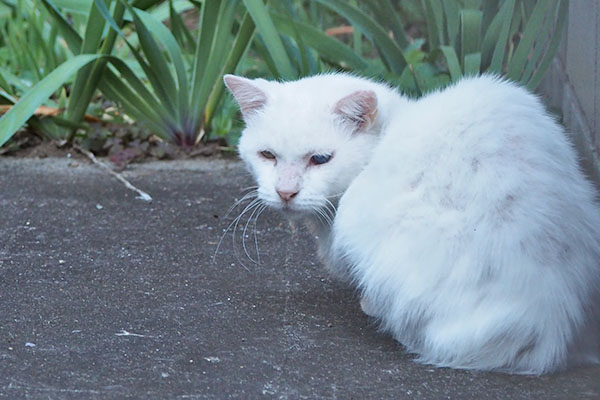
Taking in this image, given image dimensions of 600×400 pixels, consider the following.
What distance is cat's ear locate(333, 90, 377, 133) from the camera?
2594mm

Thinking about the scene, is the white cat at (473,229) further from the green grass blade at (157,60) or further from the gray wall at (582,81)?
the green grass blade at (157,60)

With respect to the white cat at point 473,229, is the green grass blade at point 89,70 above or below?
below

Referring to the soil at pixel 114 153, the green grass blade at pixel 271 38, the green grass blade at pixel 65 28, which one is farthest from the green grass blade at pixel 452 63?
the green grass blade at pixel 65 28

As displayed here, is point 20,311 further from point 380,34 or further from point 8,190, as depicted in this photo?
point 380,34

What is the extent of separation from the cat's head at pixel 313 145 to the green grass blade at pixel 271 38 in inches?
39.6

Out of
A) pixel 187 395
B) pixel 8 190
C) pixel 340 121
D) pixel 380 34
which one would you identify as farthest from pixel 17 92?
pixel 187 395

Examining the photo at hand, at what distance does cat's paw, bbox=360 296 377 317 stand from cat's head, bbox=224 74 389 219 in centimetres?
29

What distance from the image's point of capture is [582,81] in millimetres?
3408

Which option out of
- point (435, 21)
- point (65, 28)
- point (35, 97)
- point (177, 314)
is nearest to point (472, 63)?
point (435, 21)

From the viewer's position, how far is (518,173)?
2.24 m

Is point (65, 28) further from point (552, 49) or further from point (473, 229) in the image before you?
point (473, 229)

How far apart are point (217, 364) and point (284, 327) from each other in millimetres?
314

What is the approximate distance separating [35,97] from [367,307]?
175 cm

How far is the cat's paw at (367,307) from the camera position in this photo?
264 cm
